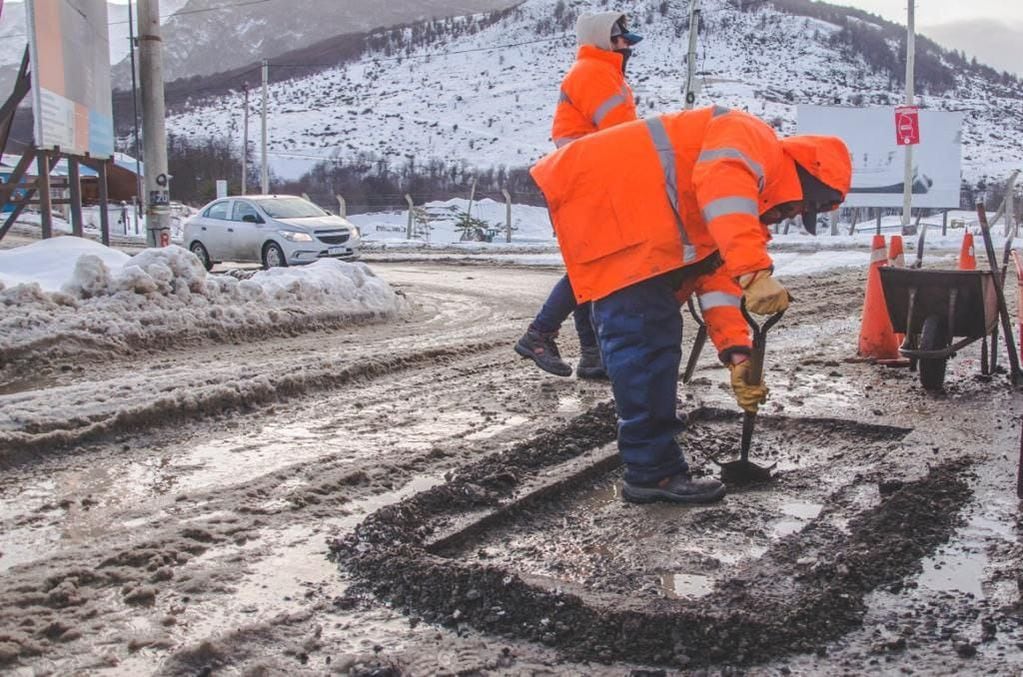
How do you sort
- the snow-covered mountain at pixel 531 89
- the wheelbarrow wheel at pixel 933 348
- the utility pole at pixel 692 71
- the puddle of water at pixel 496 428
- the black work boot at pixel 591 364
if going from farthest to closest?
1. the snow-covered mountain at pixel 531 89
2. the utility pole at pixel 692 71
3. the black work boot at pixel 591 364
4. the wheelbarrow wheel at pixel 933 348
5. the puddle of water at pixel 496 428

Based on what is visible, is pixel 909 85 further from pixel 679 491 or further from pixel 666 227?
pixel 679 491

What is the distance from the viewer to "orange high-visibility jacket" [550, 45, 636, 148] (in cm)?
537

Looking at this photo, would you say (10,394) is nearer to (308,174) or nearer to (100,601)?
(100,601)

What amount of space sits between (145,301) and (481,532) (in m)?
5.12

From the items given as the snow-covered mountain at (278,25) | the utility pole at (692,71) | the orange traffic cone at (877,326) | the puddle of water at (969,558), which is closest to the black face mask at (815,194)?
the puddle of water at (969,558)

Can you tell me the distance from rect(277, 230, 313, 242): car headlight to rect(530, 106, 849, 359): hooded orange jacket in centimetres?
1300

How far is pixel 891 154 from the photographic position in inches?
1253

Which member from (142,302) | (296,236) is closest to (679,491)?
(142,302)

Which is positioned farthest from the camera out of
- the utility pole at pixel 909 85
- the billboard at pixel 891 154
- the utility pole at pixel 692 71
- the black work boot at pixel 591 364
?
the billboard at pixel 891 154

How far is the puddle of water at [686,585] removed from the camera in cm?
297

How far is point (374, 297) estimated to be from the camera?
9805 millimetres

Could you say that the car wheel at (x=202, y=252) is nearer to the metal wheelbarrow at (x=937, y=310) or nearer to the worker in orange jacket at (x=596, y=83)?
the worker in orange jacket at (x=596, y=83)

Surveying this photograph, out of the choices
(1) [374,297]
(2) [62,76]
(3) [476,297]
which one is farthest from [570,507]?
(2) [62,76]

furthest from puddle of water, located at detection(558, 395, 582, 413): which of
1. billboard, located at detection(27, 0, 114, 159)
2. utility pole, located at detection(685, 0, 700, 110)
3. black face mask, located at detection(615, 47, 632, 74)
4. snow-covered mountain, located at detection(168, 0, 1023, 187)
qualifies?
snow-covered mountain, located at detection(168, 0, 1023, 187)
